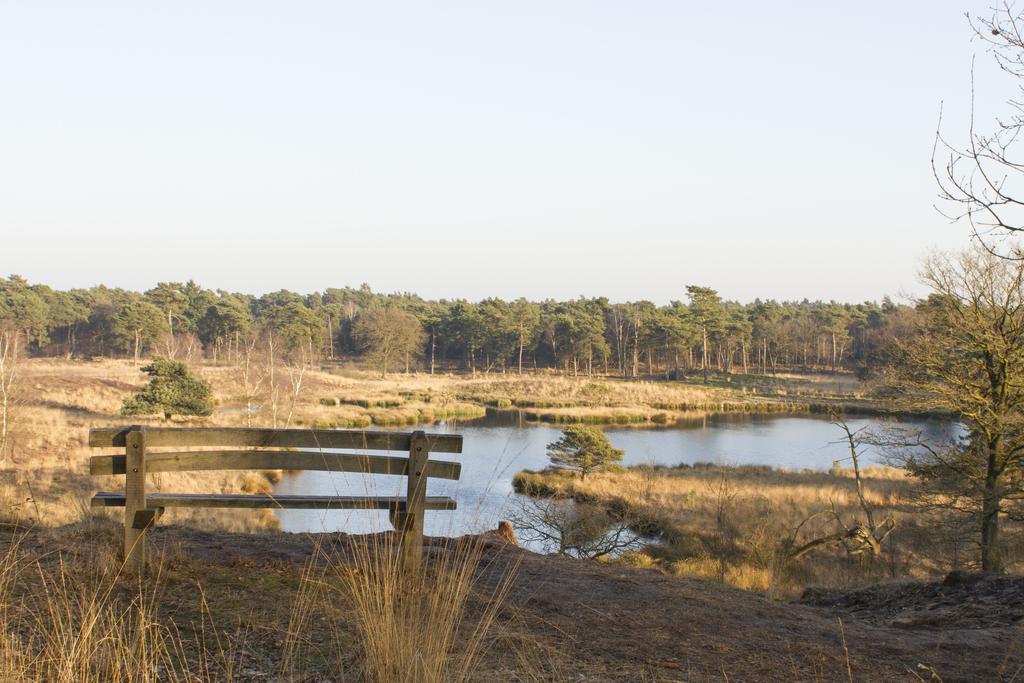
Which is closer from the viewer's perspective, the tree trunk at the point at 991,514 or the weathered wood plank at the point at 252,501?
the weathered wood plank at the point at 252,501

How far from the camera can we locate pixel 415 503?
563cm

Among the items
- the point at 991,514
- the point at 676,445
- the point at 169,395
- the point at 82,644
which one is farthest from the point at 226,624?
the point at 676,445

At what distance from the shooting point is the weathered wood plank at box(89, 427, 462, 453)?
550 cm

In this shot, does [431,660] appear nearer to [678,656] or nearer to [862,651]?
[678,656]

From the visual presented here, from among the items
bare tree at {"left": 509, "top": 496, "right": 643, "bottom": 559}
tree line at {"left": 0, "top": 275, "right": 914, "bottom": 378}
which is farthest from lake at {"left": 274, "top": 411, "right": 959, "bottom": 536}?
tree line at {"left": 0, "top": 275, "right": 914, "bottom": 378}

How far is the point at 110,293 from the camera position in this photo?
91.4 m

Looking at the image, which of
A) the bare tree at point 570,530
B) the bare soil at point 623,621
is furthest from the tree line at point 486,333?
the bare soil at point 623,621

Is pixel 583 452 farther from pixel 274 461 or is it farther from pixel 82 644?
pixel 82 644

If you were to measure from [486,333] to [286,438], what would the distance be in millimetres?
68156

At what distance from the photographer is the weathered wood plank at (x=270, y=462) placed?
17.8 feet

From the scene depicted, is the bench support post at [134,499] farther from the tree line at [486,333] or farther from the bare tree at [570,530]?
the tree line at [486,333]

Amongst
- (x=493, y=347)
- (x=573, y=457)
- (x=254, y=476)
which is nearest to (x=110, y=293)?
(x=493, y=347)

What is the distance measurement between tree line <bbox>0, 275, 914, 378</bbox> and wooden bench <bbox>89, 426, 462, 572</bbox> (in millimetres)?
59825

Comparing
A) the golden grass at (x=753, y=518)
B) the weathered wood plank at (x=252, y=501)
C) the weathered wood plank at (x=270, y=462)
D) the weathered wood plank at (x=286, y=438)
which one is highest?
the weathered wood plank at (x=286, y=438)
